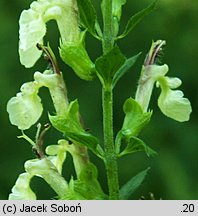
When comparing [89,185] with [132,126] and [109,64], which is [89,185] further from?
[109,64]

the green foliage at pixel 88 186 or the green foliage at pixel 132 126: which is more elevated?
the green foliage at pixel 132 126

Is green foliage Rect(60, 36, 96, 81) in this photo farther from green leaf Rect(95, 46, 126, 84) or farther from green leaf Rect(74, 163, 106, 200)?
green leaf Rect(74, 163, 106, 200)

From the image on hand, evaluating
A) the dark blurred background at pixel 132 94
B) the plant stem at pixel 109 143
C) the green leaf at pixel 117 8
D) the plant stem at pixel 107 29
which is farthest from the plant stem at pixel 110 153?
the dark blurred background at pixel 132 94

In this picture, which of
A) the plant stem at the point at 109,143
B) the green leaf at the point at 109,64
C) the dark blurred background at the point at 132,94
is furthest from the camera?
the dark blurred background at the point at 132,94

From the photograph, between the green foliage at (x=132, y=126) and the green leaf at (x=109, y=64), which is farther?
the green foliage at (x=132, y=126)

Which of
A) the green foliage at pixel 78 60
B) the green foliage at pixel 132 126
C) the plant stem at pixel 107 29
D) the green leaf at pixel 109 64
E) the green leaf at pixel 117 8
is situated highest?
the green leaf at pixel 117 8

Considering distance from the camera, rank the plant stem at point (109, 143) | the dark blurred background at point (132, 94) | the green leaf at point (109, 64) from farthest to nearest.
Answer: the dark blurred background at point (132, 94) → the plant stem at point (109, 143) → the green leaf at point (109, 64)

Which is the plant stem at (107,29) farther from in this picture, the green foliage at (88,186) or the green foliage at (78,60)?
the green foliage at (88,186)
